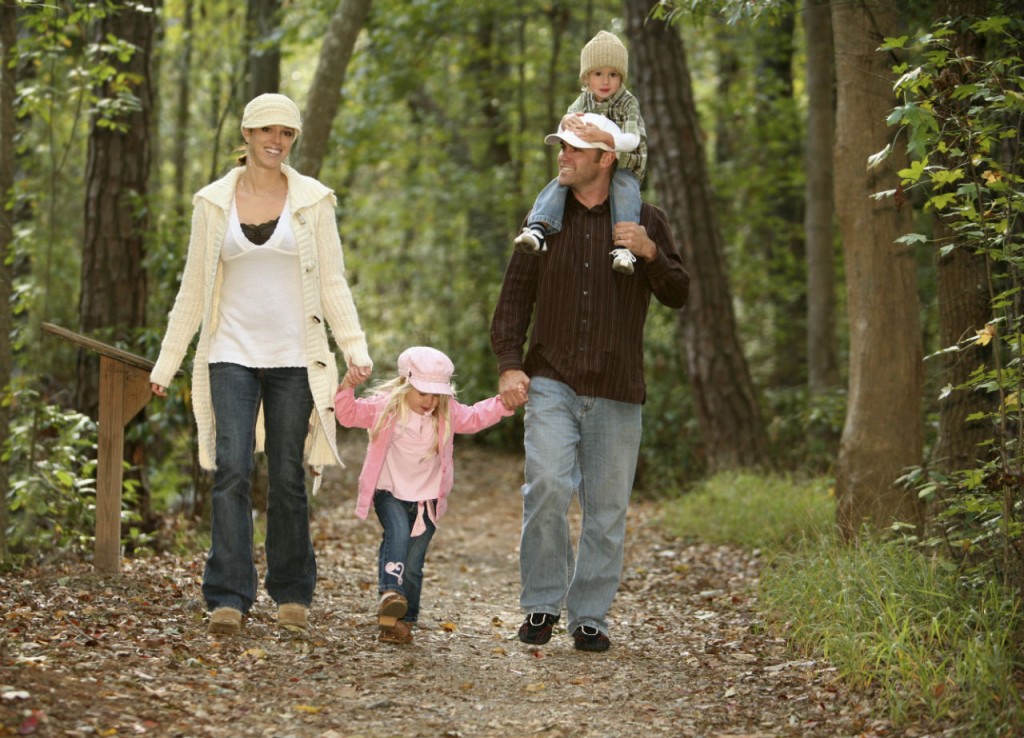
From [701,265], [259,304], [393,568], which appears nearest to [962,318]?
[393,568]

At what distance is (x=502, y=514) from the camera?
12242 millimetres

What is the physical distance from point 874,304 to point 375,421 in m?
3.18

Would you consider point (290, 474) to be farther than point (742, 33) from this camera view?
No

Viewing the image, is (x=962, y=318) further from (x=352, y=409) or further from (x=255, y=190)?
(x=255, y=190)

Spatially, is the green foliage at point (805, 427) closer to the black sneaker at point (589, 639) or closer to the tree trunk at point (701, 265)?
the tree trunk at point (701, 265)

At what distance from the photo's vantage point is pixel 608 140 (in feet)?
17.7

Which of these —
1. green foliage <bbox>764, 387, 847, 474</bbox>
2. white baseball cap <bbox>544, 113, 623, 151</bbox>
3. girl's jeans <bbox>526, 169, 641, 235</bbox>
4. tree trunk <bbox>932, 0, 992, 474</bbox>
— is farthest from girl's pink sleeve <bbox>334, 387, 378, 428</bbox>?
green foliage <bbox>764, 387, 847, 474</bbox>

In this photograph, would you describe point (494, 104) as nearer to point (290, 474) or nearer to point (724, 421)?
point (724, 421)

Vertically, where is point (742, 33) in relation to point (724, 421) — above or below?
above

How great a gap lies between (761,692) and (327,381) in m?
2.31

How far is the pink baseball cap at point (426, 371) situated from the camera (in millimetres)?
5520

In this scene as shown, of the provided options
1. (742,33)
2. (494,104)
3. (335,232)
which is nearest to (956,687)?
(335,232)

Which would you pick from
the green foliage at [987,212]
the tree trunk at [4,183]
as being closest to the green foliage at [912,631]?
the green foliage at [987,212]

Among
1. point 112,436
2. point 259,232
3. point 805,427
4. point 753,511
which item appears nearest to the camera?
point 259,232
